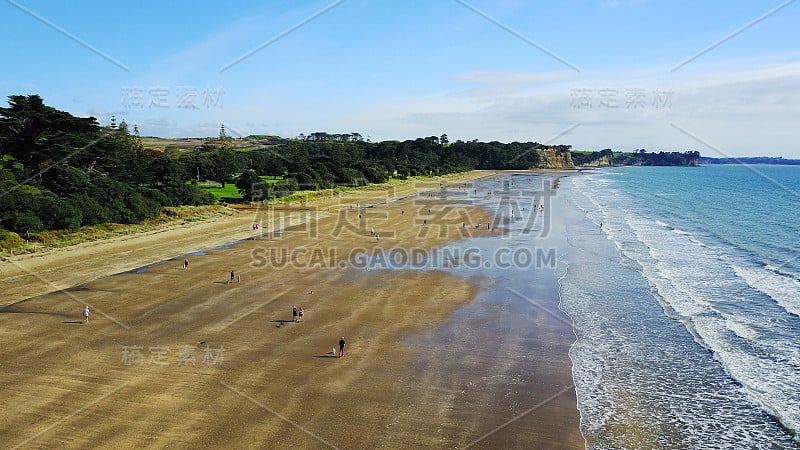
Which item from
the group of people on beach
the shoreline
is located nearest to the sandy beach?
the shoreline

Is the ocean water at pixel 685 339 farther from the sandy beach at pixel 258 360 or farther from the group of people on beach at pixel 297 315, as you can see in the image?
the group of people on beach at pixel 297 315

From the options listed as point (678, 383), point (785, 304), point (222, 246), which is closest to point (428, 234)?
point (222, 246)

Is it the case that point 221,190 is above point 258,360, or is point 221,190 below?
above

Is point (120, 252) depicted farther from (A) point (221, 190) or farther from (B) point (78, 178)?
(A) point (221, 190)

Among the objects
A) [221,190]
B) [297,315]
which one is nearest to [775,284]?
[297,315]

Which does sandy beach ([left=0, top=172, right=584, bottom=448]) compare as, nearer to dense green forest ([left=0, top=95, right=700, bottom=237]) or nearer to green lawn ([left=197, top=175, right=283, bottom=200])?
dense green forest ([left=0, top=95, right=700, bottom=237])

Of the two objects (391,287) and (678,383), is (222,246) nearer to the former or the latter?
(391,287)
